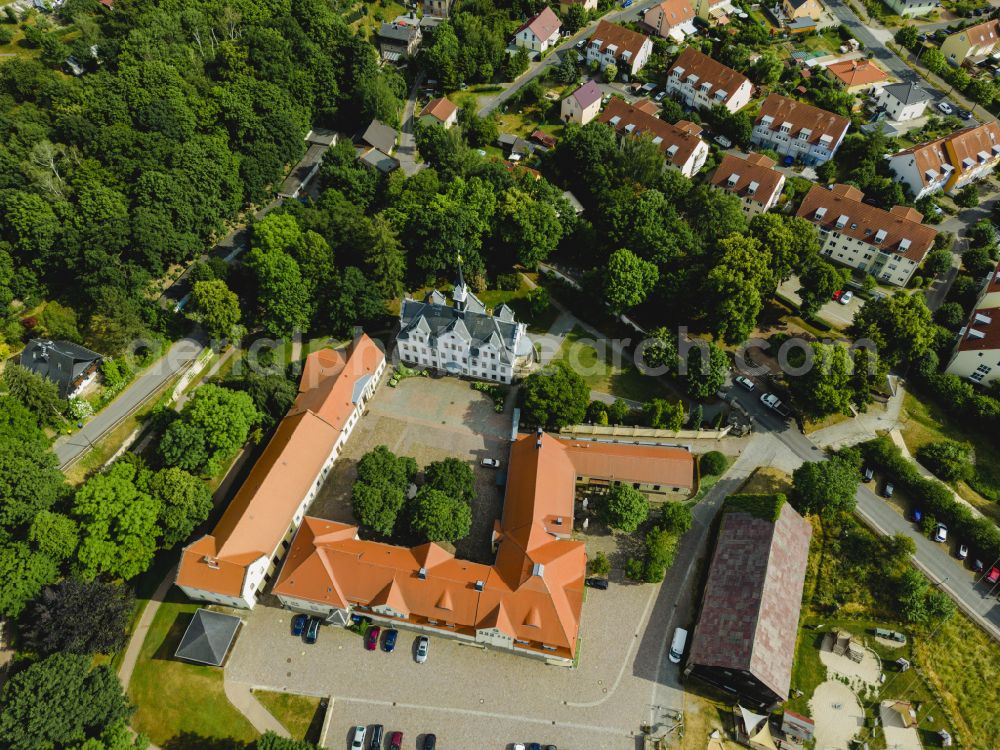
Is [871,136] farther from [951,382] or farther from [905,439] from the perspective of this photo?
[905,439]

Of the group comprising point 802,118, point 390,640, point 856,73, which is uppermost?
point 856,73

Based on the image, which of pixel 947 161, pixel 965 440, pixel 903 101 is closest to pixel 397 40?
pixel 903 101

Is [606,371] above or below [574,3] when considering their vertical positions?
below

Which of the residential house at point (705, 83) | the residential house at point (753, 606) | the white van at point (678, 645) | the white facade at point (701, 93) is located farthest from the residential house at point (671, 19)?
the white van at point (678, 645)

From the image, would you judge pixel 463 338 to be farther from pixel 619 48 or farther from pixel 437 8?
pixel 437 8

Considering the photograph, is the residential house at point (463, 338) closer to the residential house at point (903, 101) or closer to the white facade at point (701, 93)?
the white facade at point (701, 93)

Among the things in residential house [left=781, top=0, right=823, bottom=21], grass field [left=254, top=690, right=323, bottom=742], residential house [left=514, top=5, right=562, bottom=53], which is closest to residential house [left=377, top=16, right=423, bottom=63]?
residential house [left=514, top=5, right=562, bottom=53]

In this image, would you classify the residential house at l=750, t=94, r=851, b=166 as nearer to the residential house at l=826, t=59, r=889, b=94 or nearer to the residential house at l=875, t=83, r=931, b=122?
the residential house at l=875, t=83, r=931, b=122
